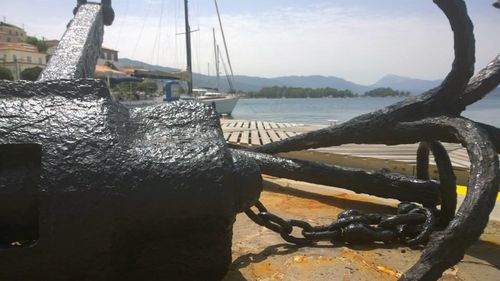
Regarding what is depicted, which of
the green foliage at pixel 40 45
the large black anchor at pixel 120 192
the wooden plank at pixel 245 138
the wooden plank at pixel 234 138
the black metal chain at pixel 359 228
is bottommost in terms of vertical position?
the wooden plank at pixel 234 138

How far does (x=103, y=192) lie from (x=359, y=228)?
5.30ft

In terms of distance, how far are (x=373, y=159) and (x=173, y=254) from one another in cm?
483

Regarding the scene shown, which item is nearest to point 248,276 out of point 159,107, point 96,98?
point 159,107

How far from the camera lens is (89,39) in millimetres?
2816

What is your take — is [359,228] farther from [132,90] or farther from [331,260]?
[132,90]

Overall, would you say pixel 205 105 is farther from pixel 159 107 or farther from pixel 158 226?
pixel 158 226

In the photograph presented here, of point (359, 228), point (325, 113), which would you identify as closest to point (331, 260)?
point (359, 228)

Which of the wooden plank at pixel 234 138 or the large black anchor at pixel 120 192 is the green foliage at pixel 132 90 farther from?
the large black anchor at pixel 120 192

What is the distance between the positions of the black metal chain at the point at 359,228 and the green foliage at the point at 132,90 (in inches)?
968

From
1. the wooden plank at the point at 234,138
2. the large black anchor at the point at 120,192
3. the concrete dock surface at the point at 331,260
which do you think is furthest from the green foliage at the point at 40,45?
the large black anchor at the point at 120,192

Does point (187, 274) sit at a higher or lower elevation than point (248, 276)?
higher

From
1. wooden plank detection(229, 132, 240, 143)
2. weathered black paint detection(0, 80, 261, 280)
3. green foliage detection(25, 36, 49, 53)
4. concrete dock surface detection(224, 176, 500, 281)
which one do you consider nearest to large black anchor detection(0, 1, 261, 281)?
weathered black paint detection(0, 80, 261, 280)

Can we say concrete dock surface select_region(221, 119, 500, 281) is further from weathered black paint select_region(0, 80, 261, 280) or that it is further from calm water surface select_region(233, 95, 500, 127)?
calm water surface select_region(233, 95, 500, 127)

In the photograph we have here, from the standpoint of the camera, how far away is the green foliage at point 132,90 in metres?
31.1
